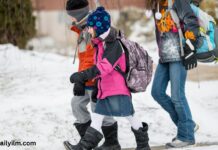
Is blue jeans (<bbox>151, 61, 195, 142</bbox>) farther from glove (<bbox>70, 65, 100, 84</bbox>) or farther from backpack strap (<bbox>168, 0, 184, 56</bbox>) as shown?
glove (<bbox>70, 65, 100, 84</bbox>)

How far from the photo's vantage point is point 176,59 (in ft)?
17.7

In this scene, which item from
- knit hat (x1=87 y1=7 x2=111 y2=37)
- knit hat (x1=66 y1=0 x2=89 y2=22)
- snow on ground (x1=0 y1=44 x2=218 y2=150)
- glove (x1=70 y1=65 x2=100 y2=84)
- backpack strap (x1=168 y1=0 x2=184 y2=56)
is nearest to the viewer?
glove (x1=70 y1=65 x2=100 y2=84)

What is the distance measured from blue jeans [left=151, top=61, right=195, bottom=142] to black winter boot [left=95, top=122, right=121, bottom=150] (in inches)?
20.5

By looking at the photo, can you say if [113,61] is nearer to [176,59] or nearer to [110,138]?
[176,59]

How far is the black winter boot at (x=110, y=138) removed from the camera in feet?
18.2

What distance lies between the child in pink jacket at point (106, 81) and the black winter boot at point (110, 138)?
38 cm

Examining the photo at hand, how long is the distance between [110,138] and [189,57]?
1069 mm

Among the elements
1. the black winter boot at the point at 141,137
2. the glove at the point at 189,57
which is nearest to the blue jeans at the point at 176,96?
the glove at the point at 189,57

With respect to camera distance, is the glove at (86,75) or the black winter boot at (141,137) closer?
the glove at (86,75)

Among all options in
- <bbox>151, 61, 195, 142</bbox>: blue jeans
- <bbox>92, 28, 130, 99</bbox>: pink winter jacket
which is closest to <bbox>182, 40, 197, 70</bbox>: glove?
<bbox>151, 61, 195, 142</bbox>: blue jeans

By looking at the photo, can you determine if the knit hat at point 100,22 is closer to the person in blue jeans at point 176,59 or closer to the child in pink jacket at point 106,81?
the child in pink jacket at point 106,81

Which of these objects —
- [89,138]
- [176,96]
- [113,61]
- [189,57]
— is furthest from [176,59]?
[89,138]

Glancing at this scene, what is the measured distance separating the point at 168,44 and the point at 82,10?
0.85 m

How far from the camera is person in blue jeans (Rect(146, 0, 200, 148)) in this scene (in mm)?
5223
